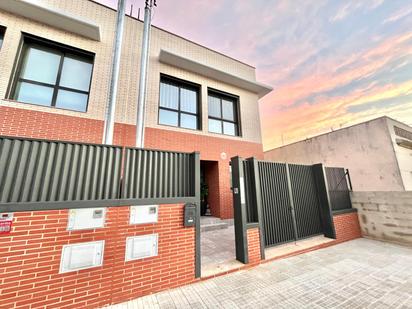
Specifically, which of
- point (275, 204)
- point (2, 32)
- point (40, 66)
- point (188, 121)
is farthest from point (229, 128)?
point (2, 32)

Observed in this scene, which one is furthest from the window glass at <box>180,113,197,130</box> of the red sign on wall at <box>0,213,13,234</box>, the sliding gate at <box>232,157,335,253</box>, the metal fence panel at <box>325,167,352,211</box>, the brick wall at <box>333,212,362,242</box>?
the brick wall at <box>333,212,362,242</box>

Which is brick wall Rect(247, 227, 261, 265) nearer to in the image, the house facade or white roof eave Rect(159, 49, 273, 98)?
the house facade

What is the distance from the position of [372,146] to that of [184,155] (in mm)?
11295

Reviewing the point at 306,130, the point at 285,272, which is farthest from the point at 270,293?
the point at 306,130

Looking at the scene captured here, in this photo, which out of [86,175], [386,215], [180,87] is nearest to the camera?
[86,175]

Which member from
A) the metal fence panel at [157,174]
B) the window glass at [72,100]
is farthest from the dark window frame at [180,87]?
the metal fence panel at [157,174]

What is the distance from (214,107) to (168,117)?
2.59m

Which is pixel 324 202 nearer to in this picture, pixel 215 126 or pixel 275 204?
pixel 275 204

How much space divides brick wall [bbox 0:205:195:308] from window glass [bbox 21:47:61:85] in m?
5.48

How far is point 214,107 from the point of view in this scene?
818 centimetres

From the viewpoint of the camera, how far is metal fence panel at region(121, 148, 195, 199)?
2689mm

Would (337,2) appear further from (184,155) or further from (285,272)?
(285,272)

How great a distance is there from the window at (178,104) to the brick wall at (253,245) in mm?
5047

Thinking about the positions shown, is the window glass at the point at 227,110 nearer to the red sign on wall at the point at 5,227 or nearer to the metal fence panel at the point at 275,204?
the metal fence panel at the point at 275,204
